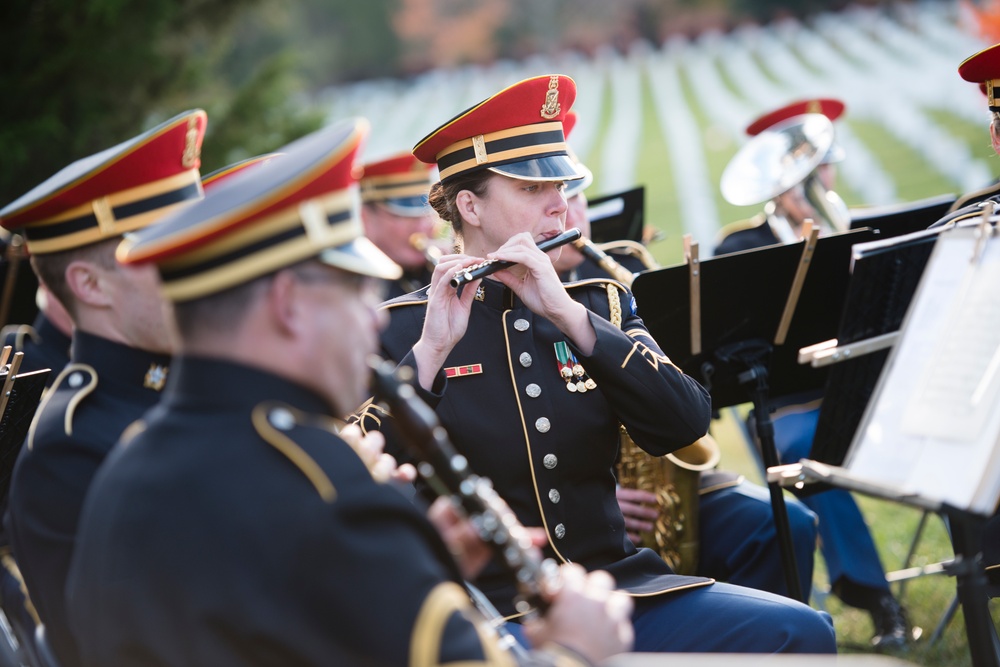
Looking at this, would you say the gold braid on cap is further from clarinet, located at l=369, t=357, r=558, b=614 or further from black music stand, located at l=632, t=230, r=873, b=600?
clarinet, located at l=369, t=357, r=558, b=614

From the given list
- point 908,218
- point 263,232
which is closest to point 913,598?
point 908,218

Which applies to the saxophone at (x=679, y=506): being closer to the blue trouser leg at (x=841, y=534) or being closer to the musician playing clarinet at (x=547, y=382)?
the blue trouser leg at (x=841, y=534)

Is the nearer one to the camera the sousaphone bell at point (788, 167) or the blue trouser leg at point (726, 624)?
the blue trouser leg at point (726, 624)

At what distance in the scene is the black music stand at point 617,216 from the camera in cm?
565

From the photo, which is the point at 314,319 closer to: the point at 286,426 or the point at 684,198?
the point at 286,426

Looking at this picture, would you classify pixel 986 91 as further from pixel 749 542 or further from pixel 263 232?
pixel 263 232

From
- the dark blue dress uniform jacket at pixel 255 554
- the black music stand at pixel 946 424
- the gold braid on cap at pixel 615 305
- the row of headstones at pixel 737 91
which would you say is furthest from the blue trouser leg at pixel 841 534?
the row of headstones at pixel 737 91

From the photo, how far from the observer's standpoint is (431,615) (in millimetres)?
1700

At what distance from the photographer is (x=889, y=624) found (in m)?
4.58

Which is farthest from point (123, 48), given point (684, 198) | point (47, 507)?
point (684, 198)

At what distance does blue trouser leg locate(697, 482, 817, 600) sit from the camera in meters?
4.14

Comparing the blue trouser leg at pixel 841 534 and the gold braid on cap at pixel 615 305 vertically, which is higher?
the gold braid on cap at pixel 615 305

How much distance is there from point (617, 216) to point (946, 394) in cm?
351

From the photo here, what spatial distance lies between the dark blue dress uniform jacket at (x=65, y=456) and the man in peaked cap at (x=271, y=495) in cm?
45
